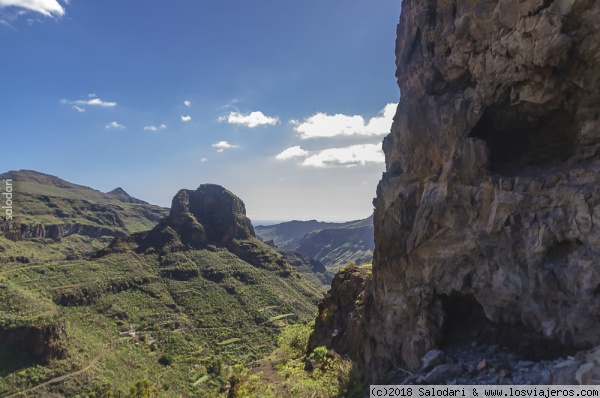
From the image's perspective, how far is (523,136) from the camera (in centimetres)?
1966

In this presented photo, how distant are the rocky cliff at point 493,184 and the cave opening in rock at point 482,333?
0.08m

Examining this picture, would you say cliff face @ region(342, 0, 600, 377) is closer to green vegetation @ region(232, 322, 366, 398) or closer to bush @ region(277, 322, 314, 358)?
green vegetation @ region(232, 322, 366, 398)

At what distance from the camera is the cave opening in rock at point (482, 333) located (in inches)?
600

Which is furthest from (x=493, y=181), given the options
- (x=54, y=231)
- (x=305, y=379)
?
(x=54, y=231)

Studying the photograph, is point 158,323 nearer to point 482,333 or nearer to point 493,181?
A: point 482,333

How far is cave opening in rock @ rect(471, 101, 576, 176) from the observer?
17.4 meters

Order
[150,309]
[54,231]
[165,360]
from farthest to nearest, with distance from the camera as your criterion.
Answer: [54,231] → [150,309] → [165,360]

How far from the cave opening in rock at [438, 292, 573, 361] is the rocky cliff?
77 mm

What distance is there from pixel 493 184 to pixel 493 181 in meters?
0.16

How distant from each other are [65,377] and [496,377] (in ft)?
233

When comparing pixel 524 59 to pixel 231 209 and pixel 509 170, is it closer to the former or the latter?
pixel 509 170

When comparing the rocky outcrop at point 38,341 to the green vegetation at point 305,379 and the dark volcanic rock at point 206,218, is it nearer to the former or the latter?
the green vegetation at point 305,379

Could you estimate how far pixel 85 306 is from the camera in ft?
278

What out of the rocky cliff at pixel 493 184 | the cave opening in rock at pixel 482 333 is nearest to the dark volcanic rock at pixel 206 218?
the rocky cliff at pixel 493 184
